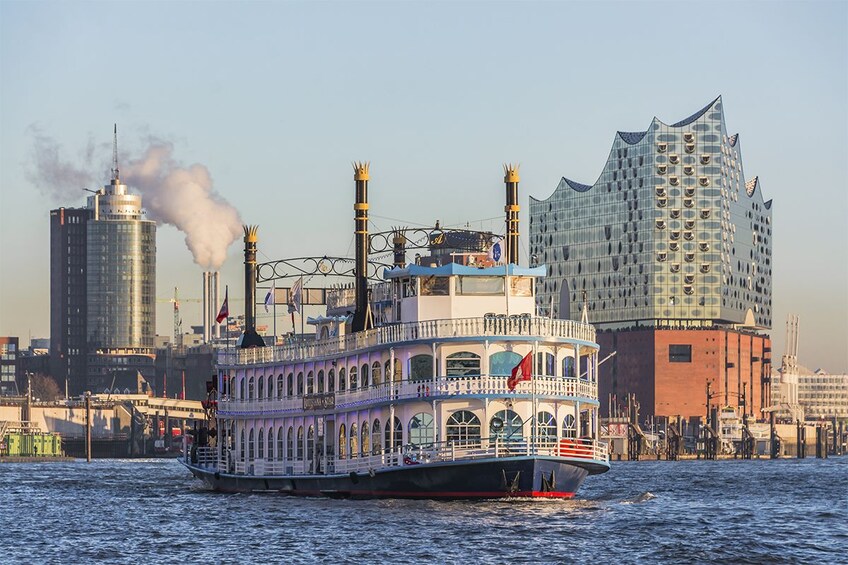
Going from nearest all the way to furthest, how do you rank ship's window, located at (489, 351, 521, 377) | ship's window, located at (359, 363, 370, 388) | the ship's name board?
ship's window, located at (489, 351, 521, 377), ship's window, located at (359, 363, 370, 388), the ship's name board

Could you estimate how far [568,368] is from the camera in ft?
243

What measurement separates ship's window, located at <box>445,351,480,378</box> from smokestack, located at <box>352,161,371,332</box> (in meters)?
9.57

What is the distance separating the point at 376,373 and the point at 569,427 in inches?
358

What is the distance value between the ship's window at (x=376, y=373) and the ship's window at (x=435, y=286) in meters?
3.94

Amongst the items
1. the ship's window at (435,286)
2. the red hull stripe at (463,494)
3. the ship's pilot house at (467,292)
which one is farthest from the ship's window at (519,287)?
the red hull stripe at (463,494)

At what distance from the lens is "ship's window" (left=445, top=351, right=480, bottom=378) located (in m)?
71.8

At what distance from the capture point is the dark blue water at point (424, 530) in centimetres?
5662

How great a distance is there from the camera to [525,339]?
233ft

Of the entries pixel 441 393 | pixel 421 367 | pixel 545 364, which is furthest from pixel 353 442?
pixel 545 364

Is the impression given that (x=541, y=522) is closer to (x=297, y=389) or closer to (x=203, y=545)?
(x=203, y=545)

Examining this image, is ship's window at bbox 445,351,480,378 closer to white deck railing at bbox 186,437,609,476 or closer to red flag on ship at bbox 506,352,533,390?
red flag on ship at bbox 506,352,533,390

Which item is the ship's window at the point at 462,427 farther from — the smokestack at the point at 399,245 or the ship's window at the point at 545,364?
the smokestack at the point at 399,245

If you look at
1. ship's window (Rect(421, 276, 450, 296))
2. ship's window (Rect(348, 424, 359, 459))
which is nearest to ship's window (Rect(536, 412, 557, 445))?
ship's window (Rect(421, 276, 450, 296))

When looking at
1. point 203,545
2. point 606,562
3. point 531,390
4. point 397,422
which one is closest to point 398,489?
point 397,422
